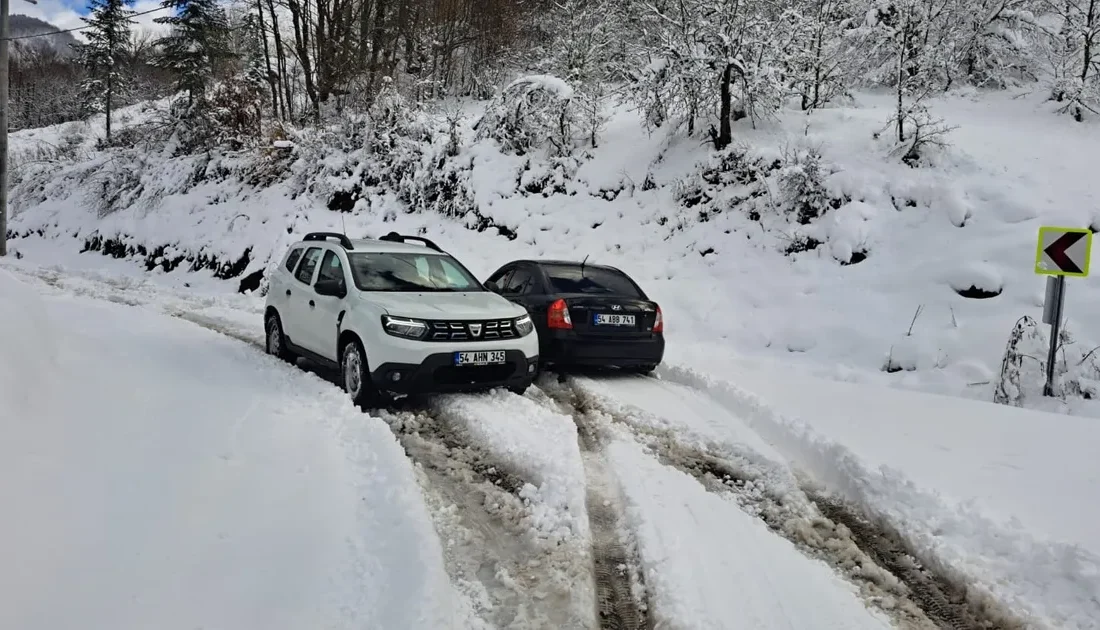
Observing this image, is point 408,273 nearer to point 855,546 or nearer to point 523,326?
point 523,326

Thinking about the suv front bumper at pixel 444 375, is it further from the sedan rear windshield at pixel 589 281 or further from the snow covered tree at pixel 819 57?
the snow covered tree at pixel 819 57

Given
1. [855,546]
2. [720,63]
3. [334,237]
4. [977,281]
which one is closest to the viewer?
[855,546]

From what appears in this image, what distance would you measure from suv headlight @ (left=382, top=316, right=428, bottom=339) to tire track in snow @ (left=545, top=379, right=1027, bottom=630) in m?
1.81

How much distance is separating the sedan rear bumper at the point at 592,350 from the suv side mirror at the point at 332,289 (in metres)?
2.34

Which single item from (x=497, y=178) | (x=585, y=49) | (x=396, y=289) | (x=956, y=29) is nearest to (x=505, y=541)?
(x=396, y=289)

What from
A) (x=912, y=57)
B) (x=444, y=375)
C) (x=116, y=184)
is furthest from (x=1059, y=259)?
(x=116, y=184)

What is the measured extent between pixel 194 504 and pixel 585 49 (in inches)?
804

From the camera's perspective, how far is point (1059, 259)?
21.3ft

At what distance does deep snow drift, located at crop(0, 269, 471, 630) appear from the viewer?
2.97 m

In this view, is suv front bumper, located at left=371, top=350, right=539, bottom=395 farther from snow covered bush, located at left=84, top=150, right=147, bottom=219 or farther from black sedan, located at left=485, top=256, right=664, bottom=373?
snow covered bush, located at left=84, top=150, right=147, bottom=219

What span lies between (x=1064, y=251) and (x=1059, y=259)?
88 mm

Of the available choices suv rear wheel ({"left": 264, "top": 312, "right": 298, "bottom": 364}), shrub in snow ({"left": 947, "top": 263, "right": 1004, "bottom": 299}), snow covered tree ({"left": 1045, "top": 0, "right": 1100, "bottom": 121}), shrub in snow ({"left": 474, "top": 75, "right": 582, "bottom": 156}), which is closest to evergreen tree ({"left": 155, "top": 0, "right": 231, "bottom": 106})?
shrub in snow ({"left": 474, "top": 75, "right": 582, "bottom": 156})

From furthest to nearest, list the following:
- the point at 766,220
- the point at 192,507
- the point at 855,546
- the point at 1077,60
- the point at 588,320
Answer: the point at 1077,60
the point at 766,220
the point at 588,320
the point at 855,546
the point at 192,507

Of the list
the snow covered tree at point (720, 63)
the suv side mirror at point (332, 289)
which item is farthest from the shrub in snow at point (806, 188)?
the suv side mirror at point (332, 289)
